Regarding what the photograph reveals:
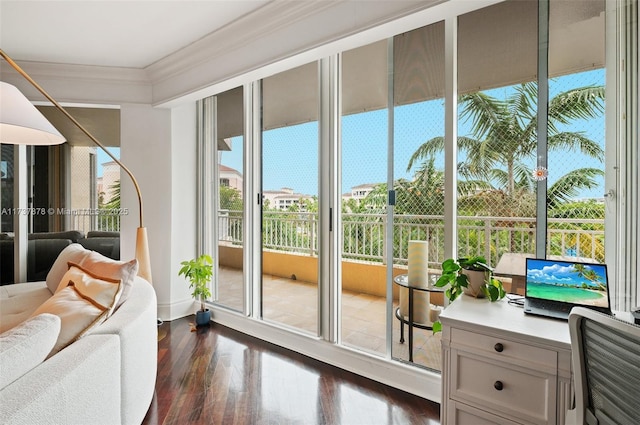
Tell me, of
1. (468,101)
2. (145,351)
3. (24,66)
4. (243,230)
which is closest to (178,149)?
(243,230)

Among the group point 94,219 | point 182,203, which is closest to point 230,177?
point 182,203

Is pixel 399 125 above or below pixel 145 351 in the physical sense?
above

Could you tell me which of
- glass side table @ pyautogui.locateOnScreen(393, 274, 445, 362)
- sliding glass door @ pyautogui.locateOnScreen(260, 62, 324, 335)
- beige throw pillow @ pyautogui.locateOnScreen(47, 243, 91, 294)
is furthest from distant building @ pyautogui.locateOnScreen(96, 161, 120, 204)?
glass side table @ pyautogui.locateOnScreen(393, 274, 445, 362)

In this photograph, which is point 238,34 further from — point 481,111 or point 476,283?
point 476,283

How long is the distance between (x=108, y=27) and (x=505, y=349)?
3301 millimetres

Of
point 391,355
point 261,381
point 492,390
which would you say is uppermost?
point 492,390

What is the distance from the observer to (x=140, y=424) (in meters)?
1.67

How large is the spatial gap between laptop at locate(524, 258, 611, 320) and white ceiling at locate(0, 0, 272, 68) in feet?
7.45

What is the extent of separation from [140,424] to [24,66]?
11.6 feet

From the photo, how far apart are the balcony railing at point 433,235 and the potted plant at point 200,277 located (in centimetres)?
66

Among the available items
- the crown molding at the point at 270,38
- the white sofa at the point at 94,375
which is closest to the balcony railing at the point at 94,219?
the crown molding at the point at 270,38

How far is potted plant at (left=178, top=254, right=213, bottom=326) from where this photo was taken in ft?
10.1

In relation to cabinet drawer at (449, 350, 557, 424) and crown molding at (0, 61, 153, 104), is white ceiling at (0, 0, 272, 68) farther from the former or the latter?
cabinet drawer at (449, 350, 557, 424)

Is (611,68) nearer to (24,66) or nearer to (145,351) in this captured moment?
(145,351)
